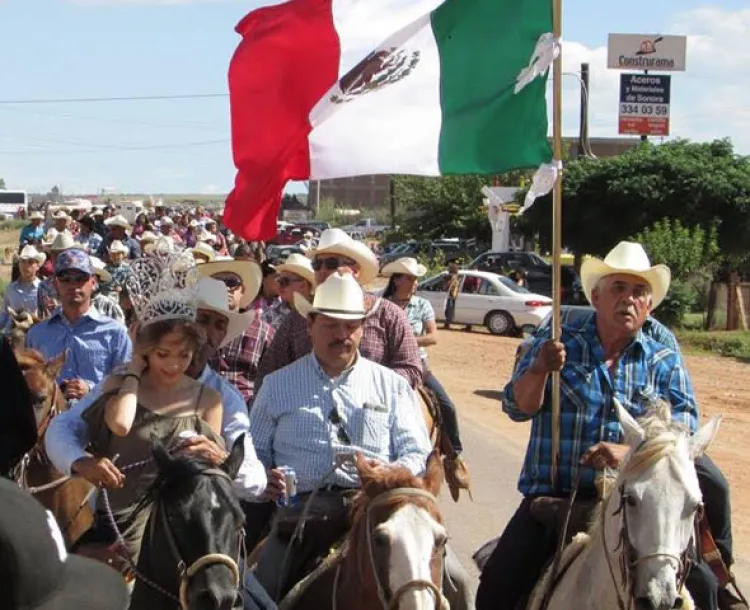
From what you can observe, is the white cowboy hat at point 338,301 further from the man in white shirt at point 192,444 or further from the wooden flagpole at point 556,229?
the wooden flagpole at point 556,229

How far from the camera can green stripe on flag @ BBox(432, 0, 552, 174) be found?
275 inches

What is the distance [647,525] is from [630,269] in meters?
1.67

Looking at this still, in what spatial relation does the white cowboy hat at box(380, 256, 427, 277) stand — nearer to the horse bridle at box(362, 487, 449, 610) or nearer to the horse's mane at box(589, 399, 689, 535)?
the horse's mane at box(589, 399, 689, 535)

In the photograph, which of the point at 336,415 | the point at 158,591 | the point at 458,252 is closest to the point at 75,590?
the point at 158,591

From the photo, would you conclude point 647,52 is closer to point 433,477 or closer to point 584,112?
point 584,112

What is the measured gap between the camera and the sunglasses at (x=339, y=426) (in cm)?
628

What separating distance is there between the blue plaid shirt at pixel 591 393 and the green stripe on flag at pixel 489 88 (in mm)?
1120

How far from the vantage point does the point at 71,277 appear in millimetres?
9242

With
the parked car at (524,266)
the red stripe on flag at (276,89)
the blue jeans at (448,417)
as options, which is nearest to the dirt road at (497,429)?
the blue jeans at (448,417)

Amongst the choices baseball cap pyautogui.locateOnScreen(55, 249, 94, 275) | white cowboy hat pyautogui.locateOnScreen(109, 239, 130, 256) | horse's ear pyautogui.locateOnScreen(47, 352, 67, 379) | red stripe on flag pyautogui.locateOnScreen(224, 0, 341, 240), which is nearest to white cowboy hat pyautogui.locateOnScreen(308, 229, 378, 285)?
red stripe on flag pyautogui.locateOnScreen(224, 0, 341, 240)

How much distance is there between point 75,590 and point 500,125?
5243mm

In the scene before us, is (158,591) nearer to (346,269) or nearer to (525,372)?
(525,372)

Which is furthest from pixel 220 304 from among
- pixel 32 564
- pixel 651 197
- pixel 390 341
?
pixel 651 197

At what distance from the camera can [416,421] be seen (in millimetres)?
6449
